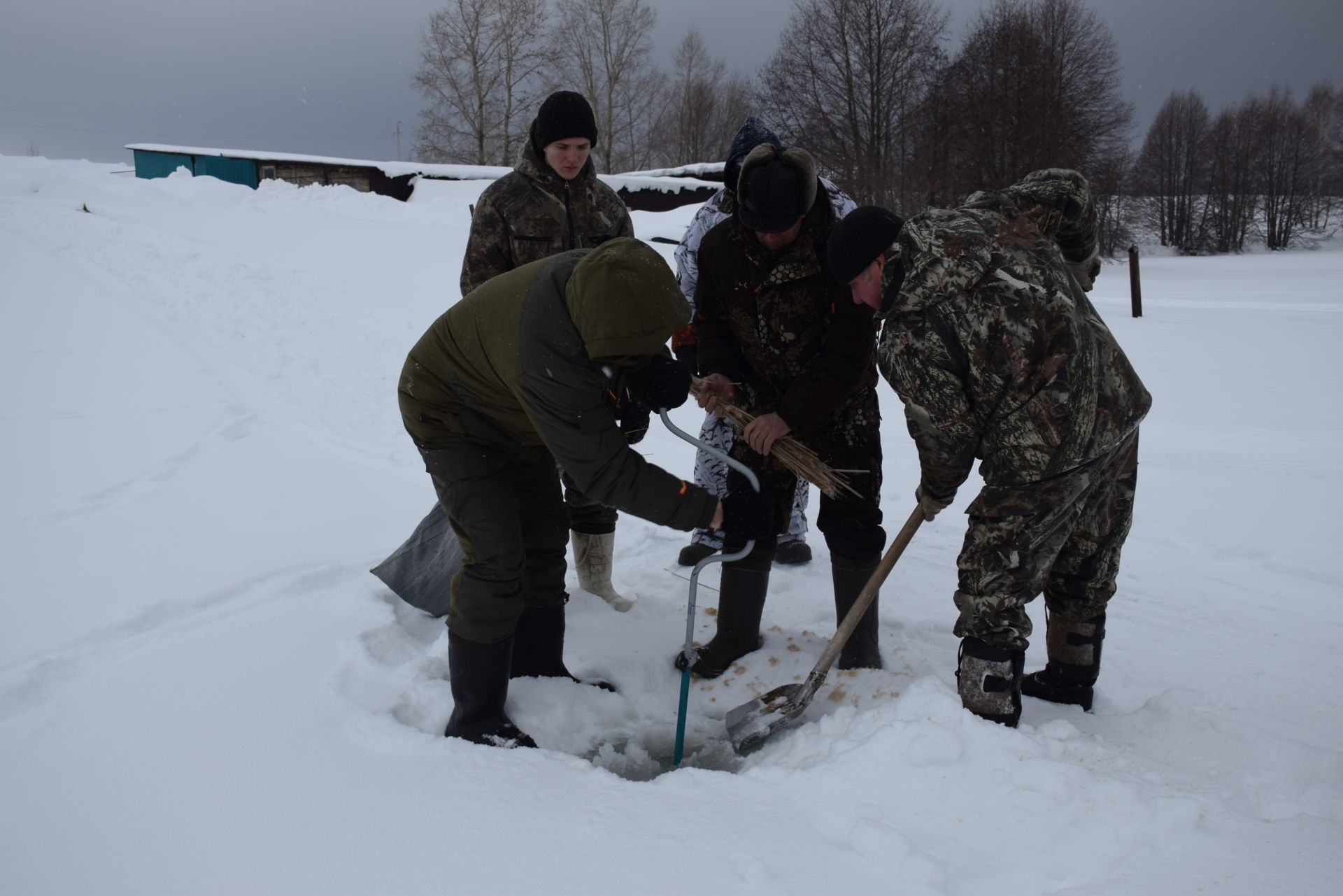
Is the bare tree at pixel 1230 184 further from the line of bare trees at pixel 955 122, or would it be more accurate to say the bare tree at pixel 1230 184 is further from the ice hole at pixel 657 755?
the ice hole at pixel 657 755

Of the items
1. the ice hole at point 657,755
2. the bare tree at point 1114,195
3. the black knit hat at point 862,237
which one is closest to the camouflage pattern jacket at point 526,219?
the black knit hat at point 862,237

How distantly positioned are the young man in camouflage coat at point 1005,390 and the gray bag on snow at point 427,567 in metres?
1.77

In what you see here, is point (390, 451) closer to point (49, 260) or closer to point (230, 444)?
point (230, 444)

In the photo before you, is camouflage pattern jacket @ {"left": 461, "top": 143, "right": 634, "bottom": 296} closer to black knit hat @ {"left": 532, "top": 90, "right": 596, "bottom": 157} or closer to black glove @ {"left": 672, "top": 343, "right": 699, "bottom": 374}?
black knit hat @ {"left": 532, "top": 90, "right": 596, "bottom": 157}

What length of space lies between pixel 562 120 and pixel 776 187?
1.01 meters

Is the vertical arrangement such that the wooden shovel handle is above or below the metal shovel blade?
above

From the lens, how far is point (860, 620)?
2.82 m

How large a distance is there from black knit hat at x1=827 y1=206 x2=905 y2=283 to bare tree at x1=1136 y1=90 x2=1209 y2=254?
1425 inches

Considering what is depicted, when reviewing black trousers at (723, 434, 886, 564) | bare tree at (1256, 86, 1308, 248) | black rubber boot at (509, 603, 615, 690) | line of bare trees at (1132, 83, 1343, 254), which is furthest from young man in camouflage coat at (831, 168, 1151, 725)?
bare tree at (1256, 86, 1308, 248)

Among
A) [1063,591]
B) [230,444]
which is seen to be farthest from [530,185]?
[230,444]

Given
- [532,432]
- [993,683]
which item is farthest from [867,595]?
[532,432]

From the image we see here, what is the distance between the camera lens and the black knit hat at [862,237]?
7.25 ft

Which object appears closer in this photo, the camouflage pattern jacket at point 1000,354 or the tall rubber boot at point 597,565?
the camouflage pattern jacket at point 1000,354

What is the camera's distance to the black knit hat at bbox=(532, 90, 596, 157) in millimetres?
3074
